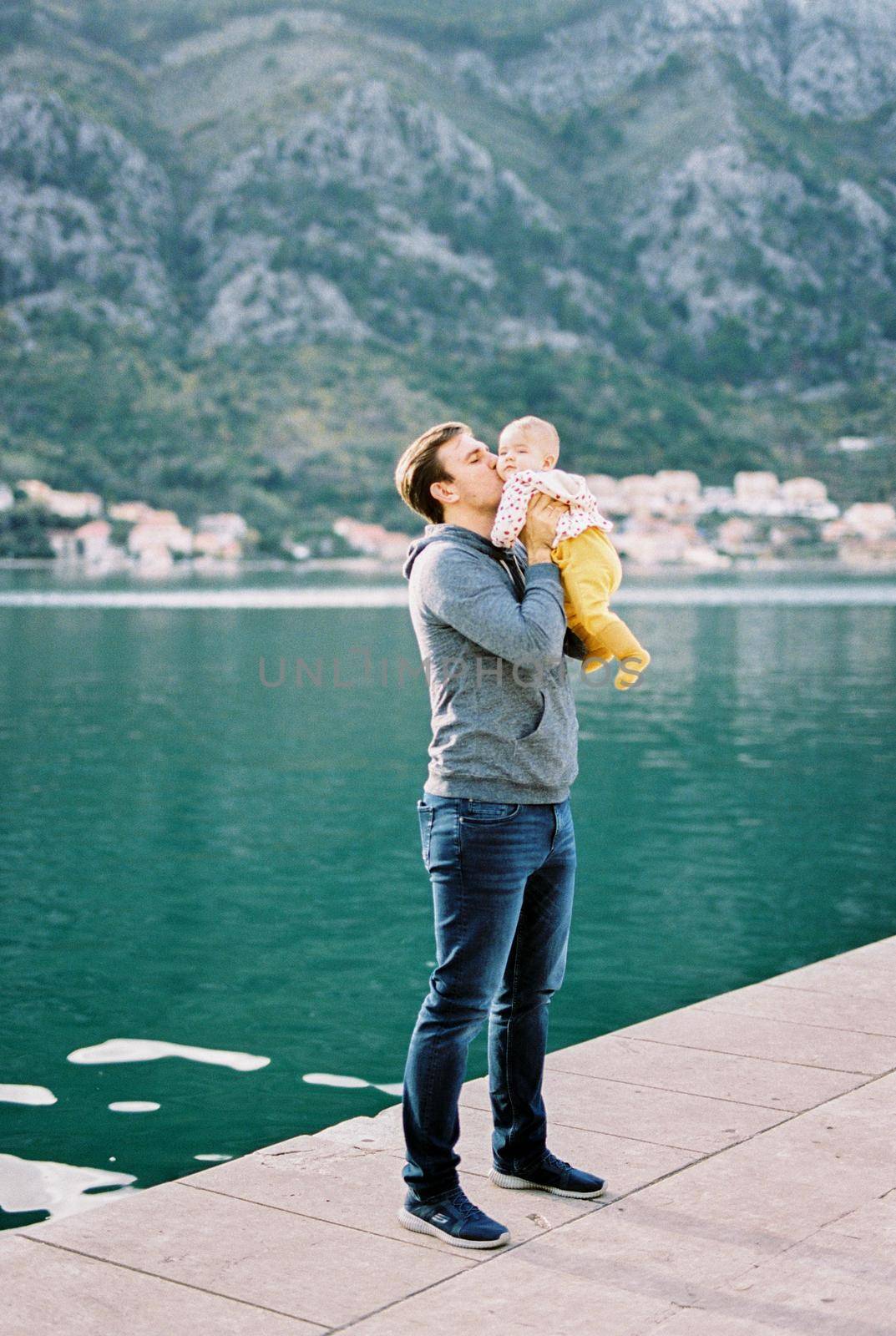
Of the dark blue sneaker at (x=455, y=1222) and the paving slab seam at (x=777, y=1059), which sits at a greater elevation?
the dark blue sneaker at (x=455, y=1222)

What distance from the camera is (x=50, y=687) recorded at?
29.6 m

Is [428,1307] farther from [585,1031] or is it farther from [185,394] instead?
[185,394]

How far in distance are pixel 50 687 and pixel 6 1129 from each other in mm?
24460

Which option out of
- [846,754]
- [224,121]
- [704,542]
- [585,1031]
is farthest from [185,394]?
[585,1031]

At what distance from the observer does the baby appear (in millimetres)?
3645

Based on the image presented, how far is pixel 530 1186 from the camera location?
3.86 m

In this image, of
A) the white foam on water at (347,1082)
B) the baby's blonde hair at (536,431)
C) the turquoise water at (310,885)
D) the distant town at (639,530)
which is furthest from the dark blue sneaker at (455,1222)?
the distant town at (639,530)

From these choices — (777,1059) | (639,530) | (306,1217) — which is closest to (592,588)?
(306,1217)

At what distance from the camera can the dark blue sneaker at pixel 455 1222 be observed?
3494mm

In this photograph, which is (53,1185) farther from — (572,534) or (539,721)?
(572,534)

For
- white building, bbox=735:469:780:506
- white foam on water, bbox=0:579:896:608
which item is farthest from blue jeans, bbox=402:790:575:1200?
white building, bbox=735:469:780:506

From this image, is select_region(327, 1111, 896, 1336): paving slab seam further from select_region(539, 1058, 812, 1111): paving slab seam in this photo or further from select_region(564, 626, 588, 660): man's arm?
select_region(564, 626, 588, 660): man's arm

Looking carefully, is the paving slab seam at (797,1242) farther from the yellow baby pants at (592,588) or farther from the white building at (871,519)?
the white building at (871,519)

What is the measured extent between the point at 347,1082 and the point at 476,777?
320 cm
